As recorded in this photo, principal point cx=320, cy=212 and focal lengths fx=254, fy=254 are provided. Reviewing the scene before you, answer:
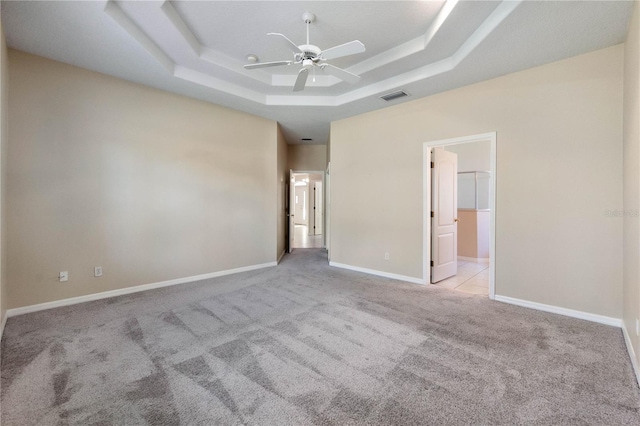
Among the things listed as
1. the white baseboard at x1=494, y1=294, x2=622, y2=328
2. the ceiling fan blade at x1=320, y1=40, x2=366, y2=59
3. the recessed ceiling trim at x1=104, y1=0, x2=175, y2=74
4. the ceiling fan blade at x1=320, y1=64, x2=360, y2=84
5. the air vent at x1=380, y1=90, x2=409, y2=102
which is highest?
→ the recessed ceiling trim at x1=104, y1=0, x2=175, y2=74

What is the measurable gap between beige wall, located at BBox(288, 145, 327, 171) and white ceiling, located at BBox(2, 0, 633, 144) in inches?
138

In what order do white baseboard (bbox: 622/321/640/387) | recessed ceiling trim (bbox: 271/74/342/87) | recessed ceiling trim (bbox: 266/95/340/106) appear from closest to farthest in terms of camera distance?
white baseboard (bbox: 622/321/640/387)
recessed ceiling trim (bbox: 271/74/342/87)
recessed ceiling trim (bbox: 266/95/340/106)

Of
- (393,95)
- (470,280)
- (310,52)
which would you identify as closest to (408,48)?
(393,95)

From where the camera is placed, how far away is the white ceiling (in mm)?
2238

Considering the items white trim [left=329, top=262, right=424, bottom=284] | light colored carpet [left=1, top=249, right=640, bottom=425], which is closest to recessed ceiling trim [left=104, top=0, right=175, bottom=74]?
light colored carpet [left=1, top=249, right=640, bottom=425]

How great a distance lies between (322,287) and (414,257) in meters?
1.55

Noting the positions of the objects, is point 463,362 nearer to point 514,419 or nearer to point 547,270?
point 514,419

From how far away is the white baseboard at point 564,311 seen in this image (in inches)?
100

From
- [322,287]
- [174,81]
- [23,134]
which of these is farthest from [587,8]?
[23,134]

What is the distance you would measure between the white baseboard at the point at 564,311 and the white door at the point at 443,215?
3.18 feet

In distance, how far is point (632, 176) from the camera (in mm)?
2027

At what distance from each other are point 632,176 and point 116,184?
17.5ft

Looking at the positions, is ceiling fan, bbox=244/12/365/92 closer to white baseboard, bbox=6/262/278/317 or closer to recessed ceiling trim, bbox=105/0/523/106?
recessed ceiling trim, bbox=105/0/523/106

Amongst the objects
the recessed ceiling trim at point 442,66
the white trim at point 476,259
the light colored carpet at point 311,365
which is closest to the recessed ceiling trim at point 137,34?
the recessed ceiling trim at point 442,66
